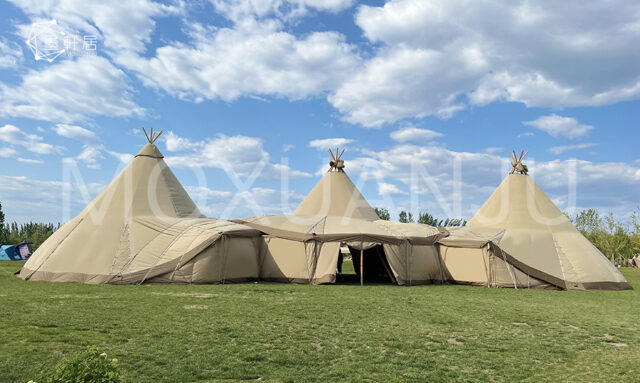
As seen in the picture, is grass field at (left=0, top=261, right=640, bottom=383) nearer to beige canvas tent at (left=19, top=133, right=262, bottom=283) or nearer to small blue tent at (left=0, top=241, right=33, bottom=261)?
beige canvas tent at (left=19, top=133, right=262, bottom=283)

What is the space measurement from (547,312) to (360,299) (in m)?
4.80

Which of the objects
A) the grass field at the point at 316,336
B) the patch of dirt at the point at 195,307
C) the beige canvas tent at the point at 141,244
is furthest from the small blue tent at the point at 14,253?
the patch of dirt at the point at 195,307

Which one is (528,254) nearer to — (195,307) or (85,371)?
(195,307)

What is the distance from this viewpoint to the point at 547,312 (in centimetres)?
1123

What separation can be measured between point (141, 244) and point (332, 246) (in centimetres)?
699

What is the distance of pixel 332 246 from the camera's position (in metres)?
17.0

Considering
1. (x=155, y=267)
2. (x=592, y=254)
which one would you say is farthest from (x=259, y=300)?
(x=592, y=254)

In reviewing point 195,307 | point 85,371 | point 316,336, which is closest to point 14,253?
point 195,307

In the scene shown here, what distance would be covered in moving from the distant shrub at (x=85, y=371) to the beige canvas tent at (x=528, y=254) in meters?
16.2

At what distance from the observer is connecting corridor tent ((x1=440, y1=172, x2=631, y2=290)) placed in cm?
1719

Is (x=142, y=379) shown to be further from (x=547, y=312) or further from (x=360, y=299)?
(x=547, y=312)

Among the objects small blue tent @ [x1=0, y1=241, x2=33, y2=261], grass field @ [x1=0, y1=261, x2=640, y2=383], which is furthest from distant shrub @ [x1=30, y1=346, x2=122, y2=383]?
small blue tent @ [x1=0, y1=241, x2=33, y2=261]

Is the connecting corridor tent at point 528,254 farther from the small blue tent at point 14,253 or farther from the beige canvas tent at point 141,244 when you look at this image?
the small blue tent at point 14,253

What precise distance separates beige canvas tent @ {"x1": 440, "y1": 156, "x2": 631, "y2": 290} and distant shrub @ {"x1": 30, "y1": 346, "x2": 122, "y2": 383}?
53.2 feet
